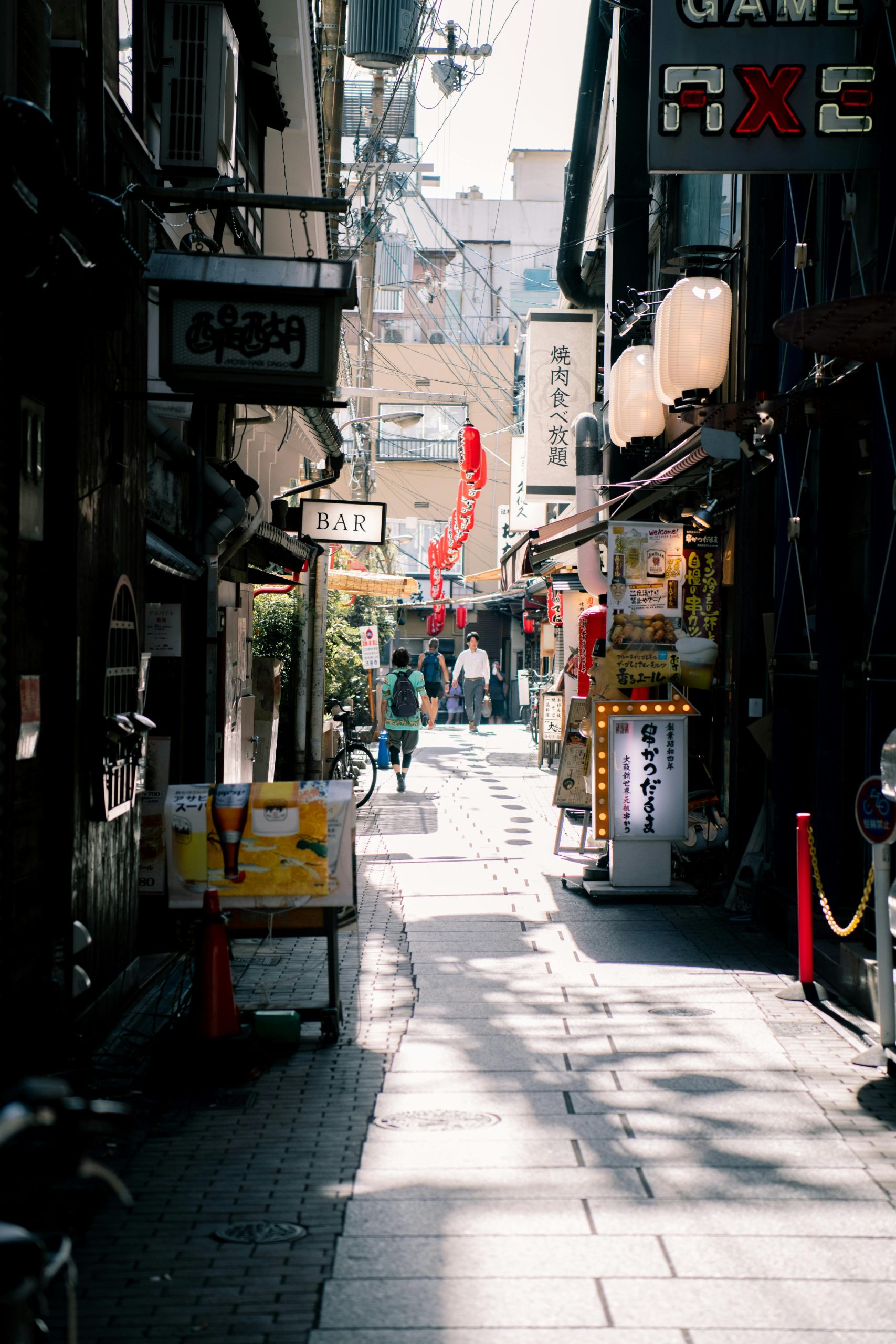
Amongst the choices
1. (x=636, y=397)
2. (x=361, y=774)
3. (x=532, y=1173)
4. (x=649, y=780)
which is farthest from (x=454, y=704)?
(x=532, y=1173)

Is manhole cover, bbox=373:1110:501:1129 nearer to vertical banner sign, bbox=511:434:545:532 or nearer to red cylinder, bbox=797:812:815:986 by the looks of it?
red cylinder, bbox=797:812:815:986

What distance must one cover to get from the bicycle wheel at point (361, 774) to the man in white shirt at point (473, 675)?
424 inches

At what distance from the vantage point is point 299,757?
20328mm

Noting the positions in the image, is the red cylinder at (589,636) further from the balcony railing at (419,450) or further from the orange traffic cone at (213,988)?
the balcony railing at (419,450)

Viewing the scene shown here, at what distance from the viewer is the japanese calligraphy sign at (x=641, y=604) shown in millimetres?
13531

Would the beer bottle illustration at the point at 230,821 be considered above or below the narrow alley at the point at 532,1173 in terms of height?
above

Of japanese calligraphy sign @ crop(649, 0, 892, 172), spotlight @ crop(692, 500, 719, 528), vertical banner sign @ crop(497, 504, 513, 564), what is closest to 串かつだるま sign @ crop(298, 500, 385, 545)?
spotlight @ crop(692, 500, 719, 528)

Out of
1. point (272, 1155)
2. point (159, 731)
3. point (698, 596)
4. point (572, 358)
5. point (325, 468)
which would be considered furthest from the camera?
point (572, 358)

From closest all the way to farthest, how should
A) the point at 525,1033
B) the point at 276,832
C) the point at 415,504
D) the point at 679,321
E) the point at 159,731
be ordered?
the point at 276,832 → the point at 525,1033 → the point at 159,731 → the point at 679,321 → the point at 415,504

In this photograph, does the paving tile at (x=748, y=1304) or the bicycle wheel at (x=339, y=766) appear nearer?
the paving tile at (x=748, y=1304)

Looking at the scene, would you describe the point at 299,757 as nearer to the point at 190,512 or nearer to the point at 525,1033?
the point at 190,512

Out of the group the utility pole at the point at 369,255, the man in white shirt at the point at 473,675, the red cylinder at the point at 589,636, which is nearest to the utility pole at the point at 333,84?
the utility pole at the point at 369,255

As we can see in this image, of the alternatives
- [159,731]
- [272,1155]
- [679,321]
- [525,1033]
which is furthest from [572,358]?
[272,1155]

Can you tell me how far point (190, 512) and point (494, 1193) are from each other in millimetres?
8905
